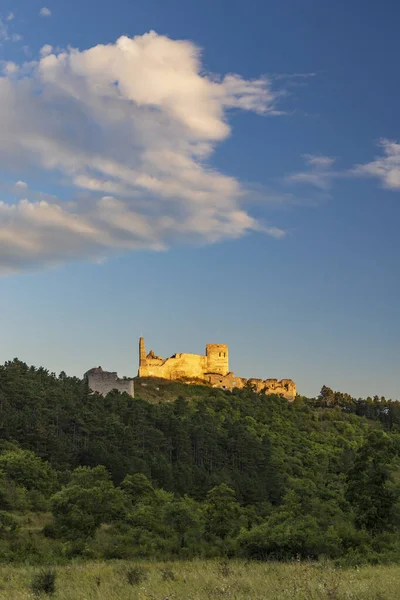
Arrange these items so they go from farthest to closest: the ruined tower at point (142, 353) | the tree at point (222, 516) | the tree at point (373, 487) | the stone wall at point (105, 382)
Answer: the ruined tower at point (142, 353) < the stone wall at point (105, 382) < the tree at point (222, 516) < the tree at point (373, 487)

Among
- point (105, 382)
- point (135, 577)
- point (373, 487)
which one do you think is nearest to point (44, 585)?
point (135, 577)

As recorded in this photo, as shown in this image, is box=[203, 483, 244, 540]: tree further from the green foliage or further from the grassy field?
the grassy field

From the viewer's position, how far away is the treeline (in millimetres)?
33500

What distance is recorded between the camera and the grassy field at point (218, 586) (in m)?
12.9

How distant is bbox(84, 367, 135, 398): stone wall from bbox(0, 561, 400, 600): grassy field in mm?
84677

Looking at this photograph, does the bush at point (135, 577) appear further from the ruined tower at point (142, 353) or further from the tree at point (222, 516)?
the ruined tower at point (142, 353)

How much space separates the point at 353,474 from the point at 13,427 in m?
35.9

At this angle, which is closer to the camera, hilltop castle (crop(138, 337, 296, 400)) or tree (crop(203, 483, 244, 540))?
tree (crop(203, 483, 244, 540))

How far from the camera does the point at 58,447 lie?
59.6 meters

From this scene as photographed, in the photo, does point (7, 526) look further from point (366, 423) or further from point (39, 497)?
point (366, 423)

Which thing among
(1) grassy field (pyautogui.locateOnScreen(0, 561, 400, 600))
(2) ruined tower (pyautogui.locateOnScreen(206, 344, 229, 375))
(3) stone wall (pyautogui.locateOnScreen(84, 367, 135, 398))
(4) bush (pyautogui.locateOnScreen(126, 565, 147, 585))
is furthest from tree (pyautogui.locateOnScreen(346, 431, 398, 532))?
(2) ruined tower (pyautogui.locateOnScreen(206, 344, 229, 375))

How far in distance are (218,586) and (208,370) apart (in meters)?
126

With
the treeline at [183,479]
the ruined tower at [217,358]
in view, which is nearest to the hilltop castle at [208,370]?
the ruined tower at [217,358]

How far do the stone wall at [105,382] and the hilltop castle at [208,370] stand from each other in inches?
899
